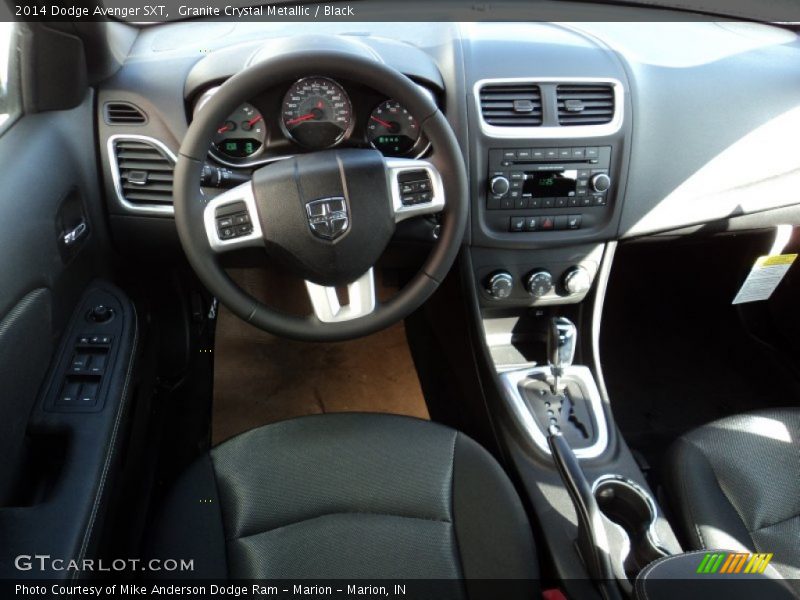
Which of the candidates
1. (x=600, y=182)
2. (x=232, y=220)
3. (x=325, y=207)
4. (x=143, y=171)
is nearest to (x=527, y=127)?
(x=600, y=182)

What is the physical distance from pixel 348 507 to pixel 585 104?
3.17 ft

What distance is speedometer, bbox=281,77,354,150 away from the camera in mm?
1225

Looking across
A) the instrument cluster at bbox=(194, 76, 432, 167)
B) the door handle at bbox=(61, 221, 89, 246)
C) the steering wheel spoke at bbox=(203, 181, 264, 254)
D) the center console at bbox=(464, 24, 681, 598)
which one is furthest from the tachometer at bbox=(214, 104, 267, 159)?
the center console at bbox=(464, 24, 681, 598)

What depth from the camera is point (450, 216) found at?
1.14 meters

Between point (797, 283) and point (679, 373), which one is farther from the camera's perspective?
point (679, 373)

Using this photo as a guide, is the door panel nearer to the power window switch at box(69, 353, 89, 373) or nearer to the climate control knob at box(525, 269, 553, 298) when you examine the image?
the power window switch at box(69, 353, 89, 373)

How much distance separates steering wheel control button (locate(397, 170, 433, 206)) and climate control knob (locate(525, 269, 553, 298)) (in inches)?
20.1

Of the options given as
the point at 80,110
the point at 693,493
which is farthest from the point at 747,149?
the point at 80,110

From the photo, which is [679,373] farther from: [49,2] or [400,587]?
[49,2]

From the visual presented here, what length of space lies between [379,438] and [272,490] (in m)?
0.21

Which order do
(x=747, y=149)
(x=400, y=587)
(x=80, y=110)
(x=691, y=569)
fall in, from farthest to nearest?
(x=747, y=149) < (x=80, y=110) < (x=400, y=587) < (x=691, y=569)

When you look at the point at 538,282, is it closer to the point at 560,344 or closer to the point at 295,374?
the point at 560,344

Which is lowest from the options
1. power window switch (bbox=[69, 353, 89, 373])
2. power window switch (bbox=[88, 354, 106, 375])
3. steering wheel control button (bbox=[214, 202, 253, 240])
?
power window switch (bbox=[88, 354, 106, 375])

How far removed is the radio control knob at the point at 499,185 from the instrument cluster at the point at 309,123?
0.61ft
